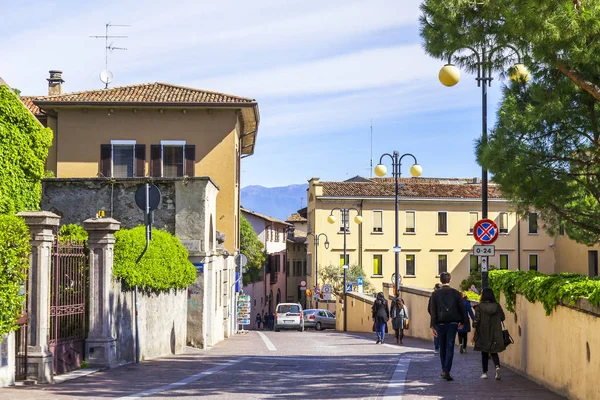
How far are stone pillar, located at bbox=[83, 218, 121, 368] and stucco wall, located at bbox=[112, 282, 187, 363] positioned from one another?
532 mm

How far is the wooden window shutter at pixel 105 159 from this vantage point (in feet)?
131

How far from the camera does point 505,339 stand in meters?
14.0

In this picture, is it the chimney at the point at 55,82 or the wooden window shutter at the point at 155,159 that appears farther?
the chimney at the point at 55,82

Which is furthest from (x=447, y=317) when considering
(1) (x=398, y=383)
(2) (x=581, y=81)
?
(2) (x=581, y=81)

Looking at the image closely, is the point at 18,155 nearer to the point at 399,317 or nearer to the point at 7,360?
the point at 7,360

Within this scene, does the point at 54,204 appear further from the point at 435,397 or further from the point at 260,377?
the point at 435,397

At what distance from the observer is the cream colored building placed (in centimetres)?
7762

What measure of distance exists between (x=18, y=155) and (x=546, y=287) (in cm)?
1335

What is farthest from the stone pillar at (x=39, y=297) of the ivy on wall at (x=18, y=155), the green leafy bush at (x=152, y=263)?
the ivy on wall at (x=18, y=155)

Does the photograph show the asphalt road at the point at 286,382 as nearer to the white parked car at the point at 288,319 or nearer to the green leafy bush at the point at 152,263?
the green leafy bush at the point at 152,263

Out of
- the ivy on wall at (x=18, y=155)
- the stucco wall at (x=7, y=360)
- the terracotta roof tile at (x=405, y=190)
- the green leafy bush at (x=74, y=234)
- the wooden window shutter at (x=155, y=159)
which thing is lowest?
the stucco wall at (x=7, y=360)

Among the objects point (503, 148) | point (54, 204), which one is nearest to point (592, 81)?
point (503, 148)

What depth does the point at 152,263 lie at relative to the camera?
19875mm

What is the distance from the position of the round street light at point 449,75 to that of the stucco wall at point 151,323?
7382mm
